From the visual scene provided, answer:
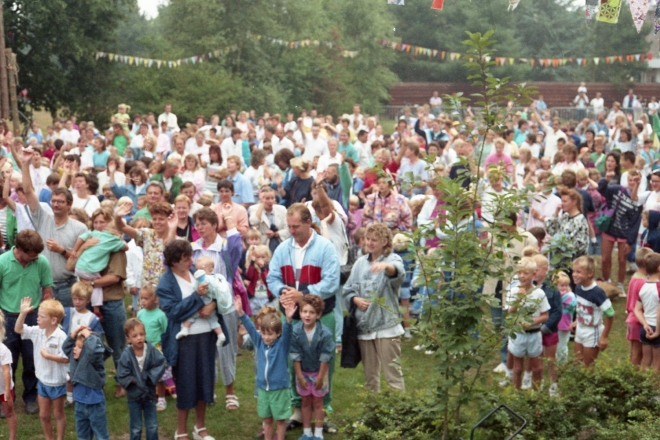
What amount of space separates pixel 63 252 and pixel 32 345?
34.6 inches

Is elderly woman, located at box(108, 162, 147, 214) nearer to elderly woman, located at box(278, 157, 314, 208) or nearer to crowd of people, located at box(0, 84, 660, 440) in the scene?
crowd of people, located at box(0, 84, 660, 440)

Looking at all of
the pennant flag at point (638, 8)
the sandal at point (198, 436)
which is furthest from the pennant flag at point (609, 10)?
the sandal at point (198, 436)

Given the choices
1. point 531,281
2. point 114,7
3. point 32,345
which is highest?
point 114,7

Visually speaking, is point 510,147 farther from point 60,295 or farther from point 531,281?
A: point 60,295

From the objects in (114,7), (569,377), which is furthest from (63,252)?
(114,7)

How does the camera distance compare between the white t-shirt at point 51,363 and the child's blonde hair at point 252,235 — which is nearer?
the white t-shirt at point 51,363

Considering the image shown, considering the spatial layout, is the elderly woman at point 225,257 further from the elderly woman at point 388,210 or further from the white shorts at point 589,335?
the white shorts at point 589,335

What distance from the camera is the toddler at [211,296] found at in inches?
290

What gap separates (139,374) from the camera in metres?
7.07

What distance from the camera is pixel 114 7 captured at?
3219 centimetres

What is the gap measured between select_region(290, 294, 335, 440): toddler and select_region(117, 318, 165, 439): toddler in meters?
1.08

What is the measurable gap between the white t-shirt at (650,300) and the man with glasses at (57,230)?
5208 mm

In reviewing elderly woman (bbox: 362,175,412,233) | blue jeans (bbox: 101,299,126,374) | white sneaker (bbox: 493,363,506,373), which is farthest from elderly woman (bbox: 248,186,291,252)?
white sneaker (bbox: 493,363,506,373)

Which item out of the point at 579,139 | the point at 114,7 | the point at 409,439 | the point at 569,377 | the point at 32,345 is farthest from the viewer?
the point at 114,7
